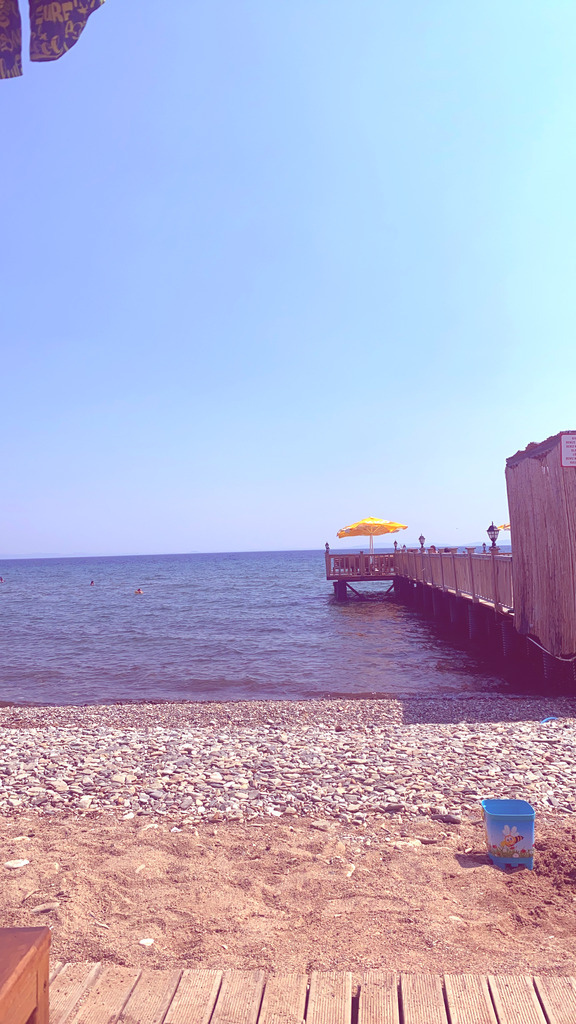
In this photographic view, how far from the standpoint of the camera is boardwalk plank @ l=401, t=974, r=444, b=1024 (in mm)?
2291

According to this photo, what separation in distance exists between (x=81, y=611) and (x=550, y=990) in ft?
108

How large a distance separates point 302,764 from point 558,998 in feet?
14.2

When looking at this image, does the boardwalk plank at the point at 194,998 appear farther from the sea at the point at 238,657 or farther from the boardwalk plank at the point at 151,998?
the sea at the point at 238,657

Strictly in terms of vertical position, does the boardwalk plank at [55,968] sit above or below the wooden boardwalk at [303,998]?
below

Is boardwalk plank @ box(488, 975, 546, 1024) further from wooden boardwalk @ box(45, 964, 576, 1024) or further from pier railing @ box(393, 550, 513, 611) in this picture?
pier railing @ box(393, 550, 513, 611)

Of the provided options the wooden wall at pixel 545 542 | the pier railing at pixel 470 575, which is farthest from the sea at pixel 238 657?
the wooden wall at pixel 545 542

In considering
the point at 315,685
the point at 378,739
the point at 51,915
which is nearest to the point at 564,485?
the point at 378,739

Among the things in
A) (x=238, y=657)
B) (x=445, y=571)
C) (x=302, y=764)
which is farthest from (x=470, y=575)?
(x=302, y=764)

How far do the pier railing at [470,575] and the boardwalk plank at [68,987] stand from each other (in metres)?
10.8

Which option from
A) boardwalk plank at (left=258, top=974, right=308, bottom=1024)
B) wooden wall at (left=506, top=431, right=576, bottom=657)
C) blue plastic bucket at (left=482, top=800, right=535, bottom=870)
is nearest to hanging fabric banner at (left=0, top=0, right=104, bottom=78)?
boardwalk plank at (left=258, top=974, right=308, bottom=1024)

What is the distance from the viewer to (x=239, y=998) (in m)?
2.43

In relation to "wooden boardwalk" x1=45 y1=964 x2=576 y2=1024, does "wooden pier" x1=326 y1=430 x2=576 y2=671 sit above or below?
above

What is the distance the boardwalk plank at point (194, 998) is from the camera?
230 cm

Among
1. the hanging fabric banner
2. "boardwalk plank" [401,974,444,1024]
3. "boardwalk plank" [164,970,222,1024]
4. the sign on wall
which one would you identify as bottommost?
"boardwalk plank" [401,974,444,1024]
